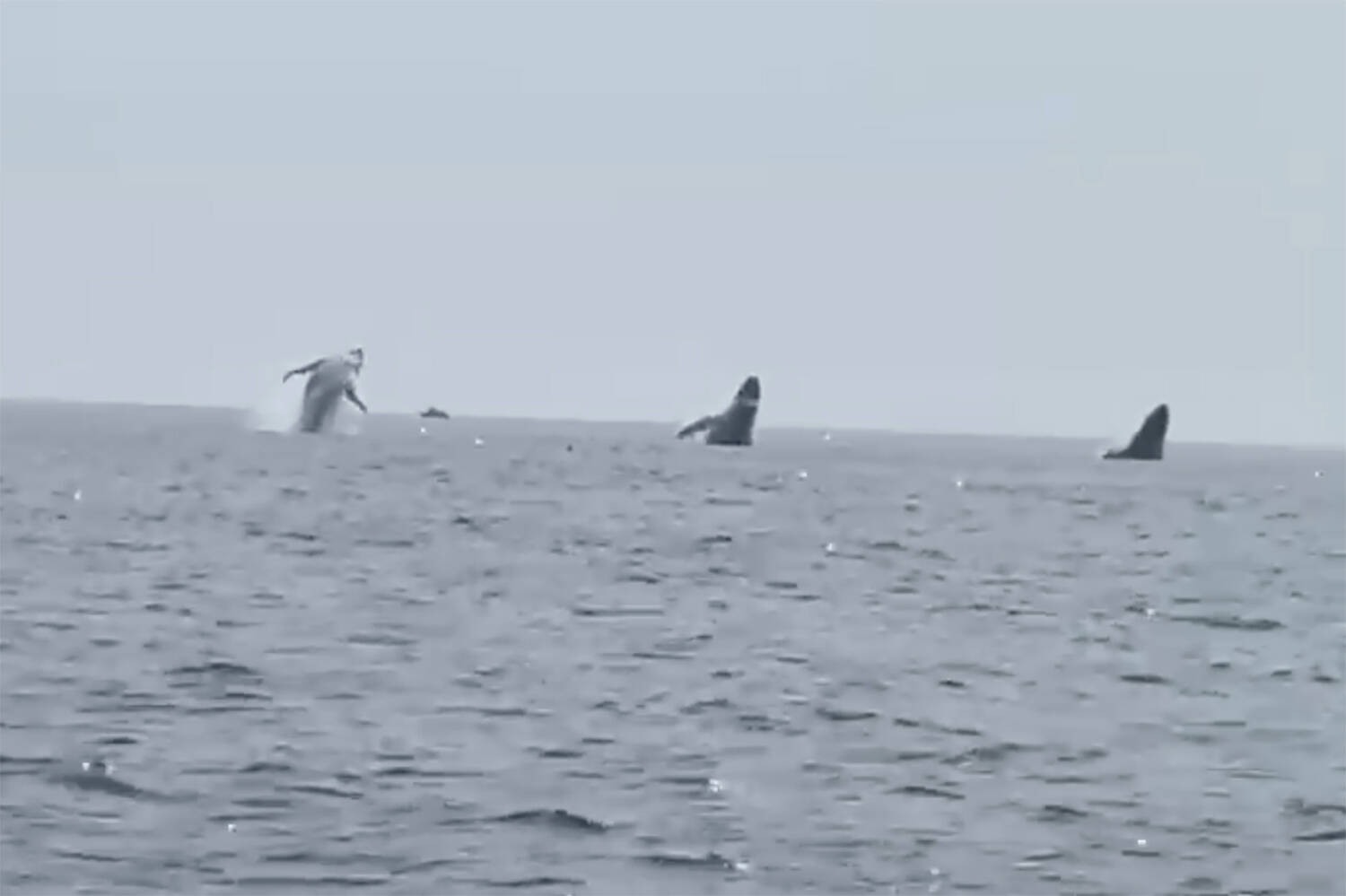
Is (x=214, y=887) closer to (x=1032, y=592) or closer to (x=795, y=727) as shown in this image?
(x=795, y=727)

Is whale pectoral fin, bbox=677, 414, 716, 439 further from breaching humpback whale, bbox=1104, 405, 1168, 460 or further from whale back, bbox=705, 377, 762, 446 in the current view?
breaching humpback whale, bbox=1104, 405, 1168, 460

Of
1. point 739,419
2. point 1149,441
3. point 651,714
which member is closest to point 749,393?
point 739,419

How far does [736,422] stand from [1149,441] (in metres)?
24.6

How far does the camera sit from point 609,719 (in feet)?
70.4

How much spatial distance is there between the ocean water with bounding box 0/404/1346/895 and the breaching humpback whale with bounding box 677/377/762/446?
2856 inches

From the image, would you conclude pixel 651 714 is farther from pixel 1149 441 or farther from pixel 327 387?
pixel 1149 441

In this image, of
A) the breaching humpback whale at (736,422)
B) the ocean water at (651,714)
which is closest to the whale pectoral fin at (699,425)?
the breaching humpback whale at (736,422)

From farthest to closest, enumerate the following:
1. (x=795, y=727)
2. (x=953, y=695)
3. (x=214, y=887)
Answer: (x=953, y=695) < (x=795, y=727) < (x=214, y=887)

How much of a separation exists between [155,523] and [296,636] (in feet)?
74.0

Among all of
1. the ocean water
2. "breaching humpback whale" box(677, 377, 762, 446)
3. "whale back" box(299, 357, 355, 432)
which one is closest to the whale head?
"breaching humpback whale" box(677, 377, 762, 446)

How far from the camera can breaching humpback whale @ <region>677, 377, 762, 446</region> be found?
123 meters

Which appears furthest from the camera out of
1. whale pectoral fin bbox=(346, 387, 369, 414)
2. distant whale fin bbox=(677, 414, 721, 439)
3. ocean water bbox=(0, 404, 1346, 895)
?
distant whale fin bbox=(677, 414, 721, 439)

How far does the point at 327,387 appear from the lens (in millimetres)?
111938

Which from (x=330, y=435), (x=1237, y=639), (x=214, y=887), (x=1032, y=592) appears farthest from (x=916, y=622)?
(x=330, y=435)
